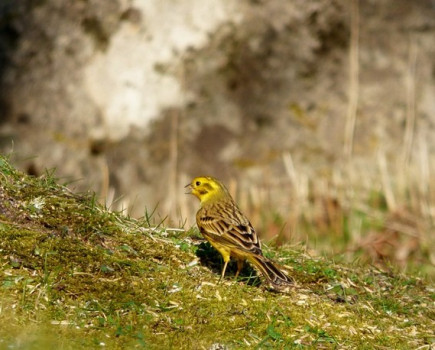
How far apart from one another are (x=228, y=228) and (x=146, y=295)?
0.85 m

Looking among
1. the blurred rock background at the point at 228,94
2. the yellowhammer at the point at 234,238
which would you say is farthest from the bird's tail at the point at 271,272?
the blurred rock background at the point at 228,94

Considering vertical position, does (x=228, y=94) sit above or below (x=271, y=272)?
above

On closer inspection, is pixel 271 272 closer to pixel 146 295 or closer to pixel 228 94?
pixel 146 295

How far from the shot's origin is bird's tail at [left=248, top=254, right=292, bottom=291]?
19.3 ft

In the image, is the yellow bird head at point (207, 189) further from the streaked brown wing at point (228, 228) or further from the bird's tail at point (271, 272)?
the bird's tail at point (271, 272)

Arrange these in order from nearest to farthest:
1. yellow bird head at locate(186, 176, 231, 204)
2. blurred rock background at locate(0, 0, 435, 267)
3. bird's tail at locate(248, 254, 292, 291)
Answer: bird's tail at locate(248, 254, 292, 291) → yellow bird head at locate(186, 176, 231, 204) → blurred rock background at locate(0, 0, 435, 267)

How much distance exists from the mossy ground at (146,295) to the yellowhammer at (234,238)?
150mm

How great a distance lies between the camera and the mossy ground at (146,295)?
526 cm

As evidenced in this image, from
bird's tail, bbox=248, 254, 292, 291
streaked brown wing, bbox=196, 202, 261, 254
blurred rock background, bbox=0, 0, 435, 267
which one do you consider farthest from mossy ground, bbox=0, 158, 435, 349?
blurred rock background, bbox=0, 0, 435, 267

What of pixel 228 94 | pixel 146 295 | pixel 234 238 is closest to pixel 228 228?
pixel 234 238

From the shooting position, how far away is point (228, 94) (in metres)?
12.6

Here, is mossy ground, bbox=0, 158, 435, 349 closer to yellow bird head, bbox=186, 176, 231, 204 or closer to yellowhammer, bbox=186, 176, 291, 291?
yellowhammer, bbox=186, 176, 291, 291

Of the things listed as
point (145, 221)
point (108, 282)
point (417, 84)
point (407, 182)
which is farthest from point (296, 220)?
point (108, 282)

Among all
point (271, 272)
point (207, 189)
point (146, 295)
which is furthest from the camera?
point (207, 189)
